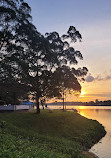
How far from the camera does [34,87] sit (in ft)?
111

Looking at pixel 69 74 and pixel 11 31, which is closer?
pixel 11 31

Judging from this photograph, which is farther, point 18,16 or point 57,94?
point 57,94

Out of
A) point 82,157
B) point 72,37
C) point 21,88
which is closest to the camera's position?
point 82,157

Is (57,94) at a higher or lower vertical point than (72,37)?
lower

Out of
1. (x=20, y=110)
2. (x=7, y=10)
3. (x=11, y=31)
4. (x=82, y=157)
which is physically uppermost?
(x=7, y=10)

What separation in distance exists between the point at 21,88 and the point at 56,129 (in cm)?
1142

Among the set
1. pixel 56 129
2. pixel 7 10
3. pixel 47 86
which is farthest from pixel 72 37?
pixel 56 129

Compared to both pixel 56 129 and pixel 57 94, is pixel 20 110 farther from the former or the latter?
pixel 56 129

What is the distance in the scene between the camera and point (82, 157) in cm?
1708

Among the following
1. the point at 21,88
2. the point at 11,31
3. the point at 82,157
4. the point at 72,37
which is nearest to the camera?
the point at 82,157

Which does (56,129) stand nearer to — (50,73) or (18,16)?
(50,73)

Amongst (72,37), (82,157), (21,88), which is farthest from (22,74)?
(82,157)

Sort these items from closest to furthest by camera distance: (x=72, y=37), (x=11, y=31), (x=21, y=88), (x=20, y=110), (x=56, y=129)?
(x=56, y=129)
(x=11, y=31)
(x=21, y=88)
(x=72, y=37)
(x=20, y=110)

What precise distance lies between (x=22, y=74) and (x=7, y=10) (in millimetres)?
11209
